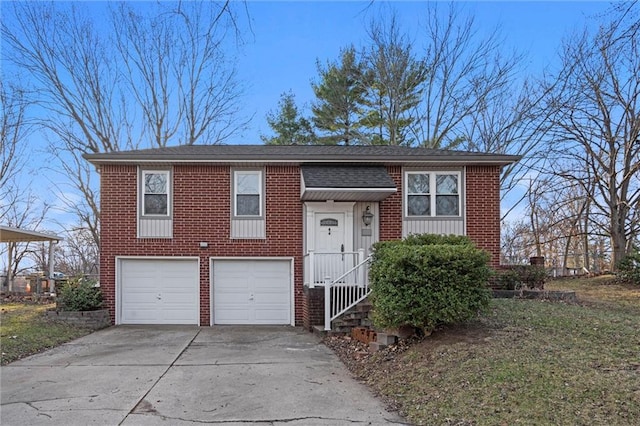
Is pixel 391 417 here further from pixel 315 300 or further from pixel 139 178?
pixel 139 178

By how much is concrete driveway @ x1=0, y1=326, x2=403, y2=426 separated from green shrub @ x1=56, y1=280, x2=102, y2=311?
2.33 meters

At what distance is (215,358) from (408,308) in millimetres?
3418

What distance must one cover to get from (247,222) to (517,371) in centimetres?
824

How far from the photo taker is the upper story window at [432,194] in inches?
487

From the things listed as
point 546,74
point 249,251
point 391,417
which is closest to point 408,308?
point 391,417

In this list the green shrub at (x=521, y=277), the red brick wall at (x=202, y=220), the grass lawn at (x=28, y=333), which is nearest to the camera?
the grass lawn at (x=28, y=333)

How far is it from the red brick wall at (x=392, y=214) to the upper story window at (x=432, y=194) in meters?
0.22

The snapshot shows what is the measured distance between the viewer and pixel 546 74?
2044 cm

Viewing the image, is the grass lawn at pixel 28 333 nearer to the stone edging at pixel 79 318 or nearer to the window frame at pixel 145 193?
the stone edging at pixel 79 318

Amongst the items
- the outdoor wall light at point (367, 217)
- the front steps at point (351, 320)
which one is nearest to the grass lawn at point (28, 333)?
the front steps at point (351, 320)

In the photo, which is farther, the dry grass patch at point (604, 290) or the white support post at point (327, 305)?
the dry grass patch at point (604, 290)

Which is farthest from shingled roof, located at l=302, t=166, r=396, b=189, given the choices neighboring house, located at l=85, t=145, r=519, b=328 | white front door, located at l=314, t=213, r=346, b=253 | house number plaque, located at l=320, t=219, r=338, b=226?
house number plaque, located at l=320, t=219, r=338, b=226

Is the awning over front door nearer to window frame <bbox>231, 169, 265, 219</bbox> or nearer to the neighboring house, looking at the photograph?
the neighboring house

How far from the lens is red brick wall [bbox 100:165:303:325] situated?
40.0 feet
